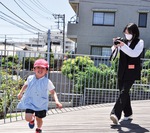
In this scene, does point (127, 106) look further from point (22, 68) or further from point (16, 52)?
point (22, 68)

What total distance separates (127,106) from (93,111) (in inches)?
55.4

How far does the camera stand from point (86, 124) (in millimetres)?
5051

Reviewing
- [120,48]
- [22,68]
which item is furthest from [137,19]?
[120,48]

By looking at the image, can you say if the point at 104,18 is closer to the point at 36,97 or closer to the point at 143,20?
the point at 143,20

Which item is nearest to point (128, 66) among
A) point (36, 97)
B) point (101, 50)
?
point (36, 97)

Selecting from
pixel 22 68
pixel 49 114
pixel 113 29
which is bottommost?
pixel 49 114

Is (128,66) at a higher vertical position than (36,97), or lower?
higher

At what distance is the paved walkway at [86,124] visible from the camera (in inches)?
182

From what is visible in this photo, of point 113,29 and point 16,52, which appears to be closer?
point 16,52

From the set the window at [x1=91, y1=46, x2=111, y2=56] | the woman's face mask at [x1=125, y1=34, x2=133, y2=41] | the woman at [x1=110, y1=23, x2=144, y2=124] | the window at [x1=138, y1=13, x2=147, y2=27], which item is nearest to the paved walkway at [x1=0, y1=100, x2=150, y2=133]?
the woman at [x1=110, y1=23, x2=144, y2=124]

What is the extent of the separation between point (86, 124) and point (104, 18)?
17.5 metres

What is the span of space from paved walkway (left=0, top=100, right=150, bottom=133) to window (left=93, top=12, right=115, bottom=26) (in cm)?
1602

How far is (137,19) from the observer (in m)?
22.2

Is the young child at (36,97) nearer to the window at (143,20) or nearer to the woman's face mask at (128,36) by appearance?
the woman's face mask at (128,36)
